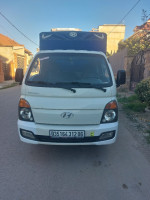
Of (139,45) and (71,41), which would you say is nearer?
(71,41)

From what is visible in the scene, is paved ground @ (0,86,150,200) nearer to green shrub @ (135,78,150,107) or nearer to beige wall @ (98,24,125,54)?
green shrub @ (135,78,150,107)

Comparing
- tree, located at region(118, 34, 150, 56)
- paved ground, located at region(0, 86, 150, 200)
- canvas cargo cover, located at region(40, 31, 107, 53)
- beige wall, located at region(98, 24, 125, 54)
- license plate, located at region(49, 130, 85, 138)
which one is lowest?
paved ground, located at region(0, 86, 150, 200)

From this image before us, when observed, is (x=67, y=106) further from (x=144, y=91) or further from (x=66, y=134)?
(x=144, y=91)

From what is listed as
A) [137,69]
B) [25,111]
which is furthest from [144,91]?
[25,111]

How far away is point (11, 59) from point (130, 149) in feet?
72.0

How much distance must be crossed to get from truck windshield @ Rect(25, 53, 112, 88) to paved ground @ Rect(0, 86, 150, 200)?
1401mm

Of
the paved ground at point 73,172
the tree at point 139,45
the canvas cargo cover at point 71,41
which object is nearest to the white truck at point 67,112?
the paved ground at point 73,172

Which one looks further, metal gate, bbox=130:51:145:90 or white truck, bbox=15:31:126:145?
metal gate, bbox=130:51:145:90

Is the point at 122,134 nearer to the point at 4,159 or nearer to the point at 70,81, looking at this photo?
the point at 70,81

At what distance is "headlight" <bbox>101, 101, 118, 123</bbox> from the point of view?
8.34 ft

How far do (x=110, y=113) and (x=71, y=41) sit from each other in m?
2.81

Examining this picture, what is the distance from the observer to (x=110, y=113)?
2.58m

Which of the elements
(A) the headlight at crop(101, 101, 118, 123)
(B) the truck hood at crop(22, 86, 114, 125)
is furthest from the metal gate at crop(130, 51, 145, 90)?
(B) the truck hood at crop(22, 86, 114, 125)

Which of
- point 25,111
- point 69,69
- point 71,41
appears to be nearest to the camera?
point 25,111
